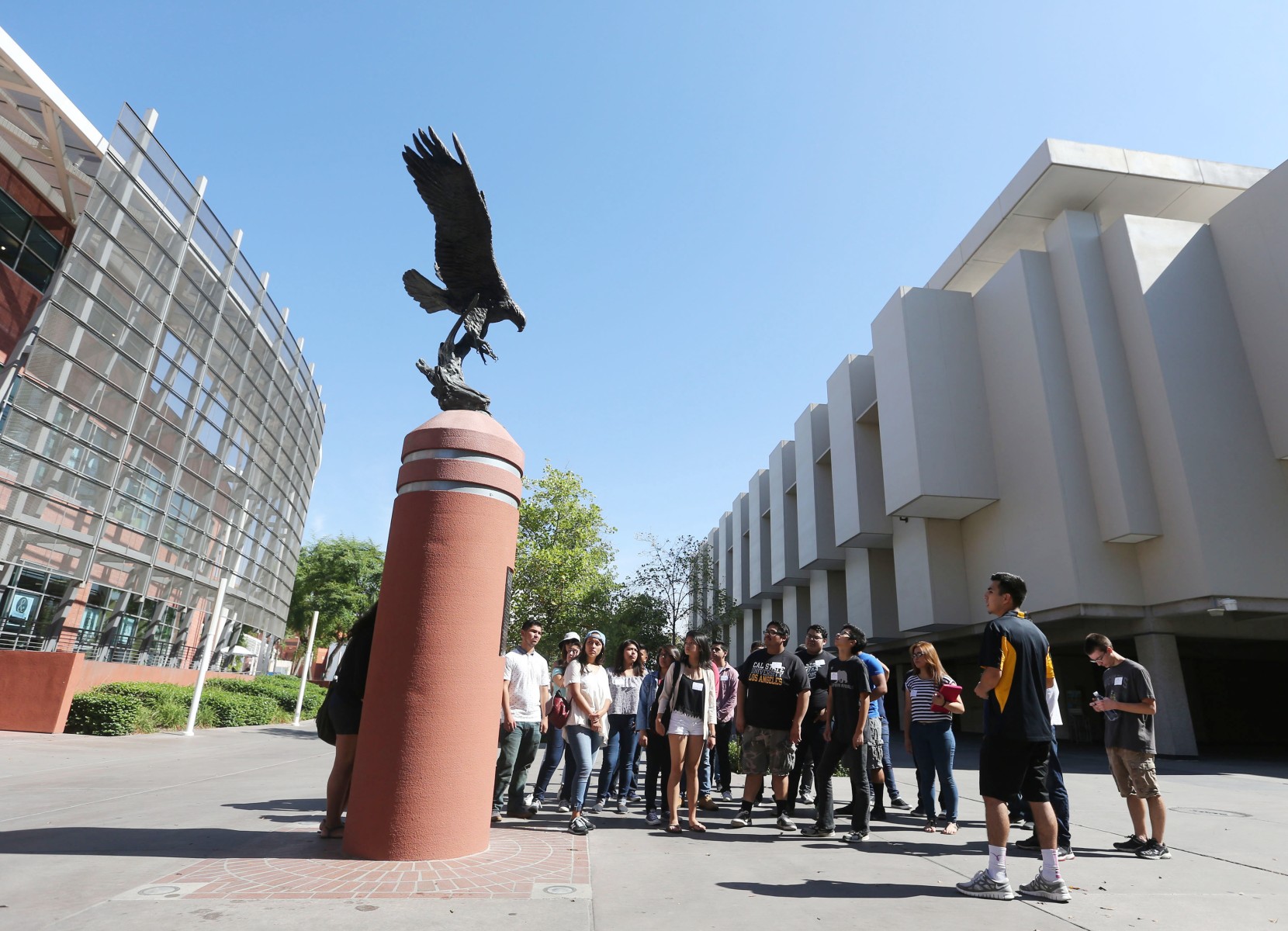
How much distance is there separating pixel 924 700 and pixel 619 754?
3.32 m

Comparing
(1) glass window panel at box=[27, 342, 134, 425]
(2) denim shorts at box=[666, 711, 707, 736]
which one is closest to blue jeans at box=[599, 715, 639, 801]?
(2) denim shorts at box=[666, 711, 707, 736]

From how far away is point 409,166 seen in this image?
579cm

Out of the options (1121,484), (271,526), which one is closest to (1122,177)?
(1121,484)

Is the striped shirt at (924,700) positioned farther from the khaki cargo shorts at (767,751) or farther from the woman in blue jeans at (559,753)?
the woman in blue jeans at (559,753)

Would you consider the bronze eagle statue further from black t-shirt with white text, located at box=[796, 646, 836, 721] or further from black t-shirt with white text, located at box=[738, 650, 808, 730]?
black t-shirt with white text, located at box=[796, 646, 836, 721]

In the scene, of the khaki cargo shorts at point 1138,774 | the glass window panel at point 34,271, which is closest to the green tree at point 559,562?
the glass window panel at point 34,271

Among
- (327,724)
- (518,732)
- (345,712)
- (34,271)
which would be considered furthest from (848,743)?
(34,271)

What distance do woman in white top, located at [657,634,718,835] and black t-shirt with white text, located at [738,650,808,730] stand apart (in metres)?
0.40

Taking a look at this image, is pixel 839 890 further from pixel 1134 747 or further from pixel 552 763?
pixel 552 763

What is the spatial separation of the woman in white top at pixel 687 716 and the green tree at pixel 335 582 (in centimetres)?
4043

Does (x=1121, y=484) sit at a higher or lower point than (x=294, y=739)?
higher

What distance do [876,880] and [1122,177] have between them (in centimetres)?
2117

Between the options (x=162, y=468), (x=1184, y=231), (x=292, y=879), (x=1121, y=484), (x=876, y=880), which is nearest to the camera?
(x=292, y=879)

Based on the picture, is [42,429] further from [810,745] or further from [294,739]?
[810,745]
